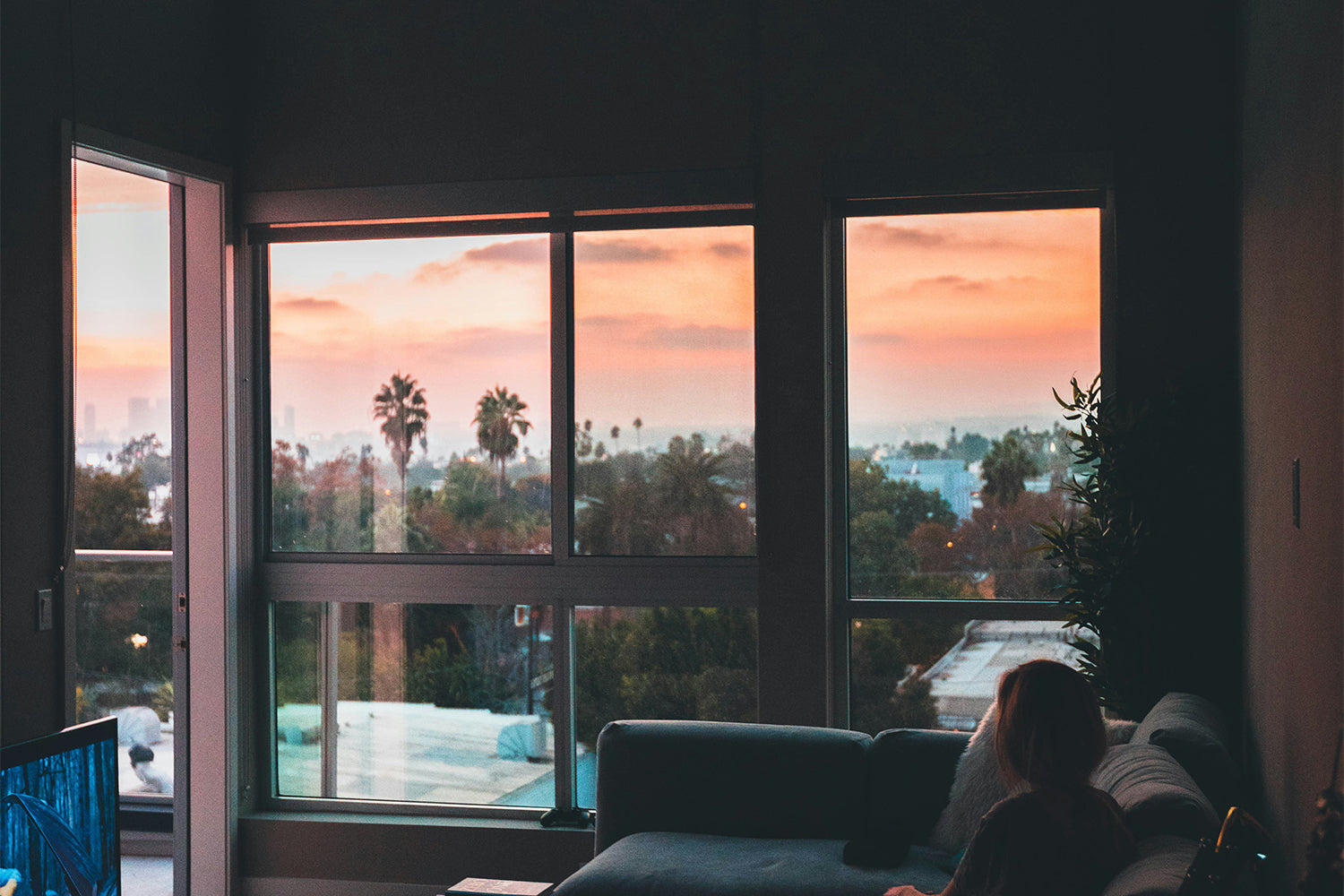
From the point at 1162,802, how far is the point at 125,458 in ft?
14.5

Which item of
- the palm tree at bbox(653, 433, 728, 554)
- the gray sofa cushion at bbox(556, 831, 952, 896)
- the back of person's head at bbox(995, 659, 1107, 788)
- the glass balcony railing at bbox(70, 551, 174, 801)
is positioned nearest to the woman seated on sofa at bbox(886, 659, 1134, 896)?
the back of person's head at bbox(995, 659, 1107, 788)

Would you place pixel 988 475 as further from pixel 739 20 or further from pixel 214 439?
pixel 214 439

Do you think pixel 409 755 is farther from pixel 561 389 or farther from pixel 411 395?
pixel 561 389

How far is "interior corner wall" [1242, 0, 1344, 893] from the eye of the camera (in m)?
2.05

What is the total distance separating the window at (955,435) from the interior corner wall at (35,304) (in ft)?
8.95

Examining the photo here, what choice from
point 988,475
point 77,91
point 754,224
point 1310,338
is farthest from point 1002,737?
point 77,91

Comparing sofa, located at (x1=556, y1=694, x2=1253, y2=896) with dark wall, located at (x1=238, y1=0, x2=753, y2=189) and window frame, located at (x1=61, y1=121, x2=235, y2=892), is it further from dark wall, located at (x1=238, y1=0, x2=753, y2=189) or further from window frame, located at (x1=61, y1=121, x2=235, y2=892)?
dark wall, located at (x1=238, y1=0, x2=753, y2=189)

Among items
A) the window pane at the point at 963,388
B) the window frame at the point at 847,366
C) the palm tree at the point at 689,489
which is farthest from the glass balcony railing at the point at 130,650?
the window pane at the point at 963,388

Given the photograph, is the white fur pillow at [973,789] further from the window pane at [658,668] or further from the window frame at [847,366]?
the window pane at [658,668]

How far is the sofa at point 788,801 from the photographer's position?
300 cm

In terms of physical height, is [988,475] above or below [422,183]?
below

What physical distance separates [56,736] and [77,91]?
6.94 feet

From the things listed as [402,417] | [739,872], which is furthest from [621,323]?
[739,872]

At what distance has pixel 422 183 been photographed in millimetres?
4547
